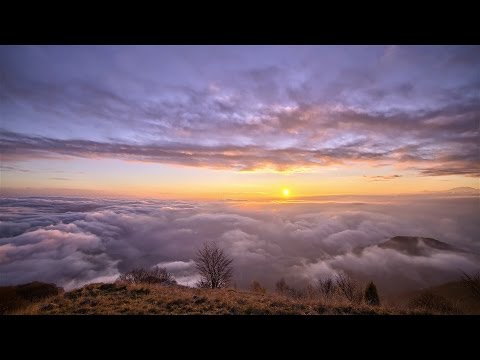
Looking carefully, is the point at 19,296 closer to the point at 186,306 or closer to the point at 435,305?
the point at 186,306

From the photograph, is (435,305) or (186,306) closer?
(186,306)

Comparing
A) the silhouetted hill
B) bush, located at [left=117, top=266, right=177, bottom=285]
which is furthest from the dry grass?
bush, located at [left=117, top=266, right=177, bottom=285]

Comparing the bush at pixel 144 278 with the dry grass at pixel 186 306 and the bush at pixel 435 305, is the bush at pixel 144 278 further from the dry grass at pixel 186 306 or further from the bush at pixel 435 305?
the bush at pixel 435 305

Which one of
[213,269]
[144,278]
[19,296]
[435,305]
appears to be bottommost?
[19,296]

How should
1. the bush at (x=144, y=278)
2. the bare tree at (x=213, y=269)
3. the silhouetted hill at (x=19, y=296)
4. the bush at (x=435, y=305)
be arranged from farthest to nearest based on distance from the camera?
the bare tree at (x=213, y=269) < the bush at (x=144, y=278) < the silhouetted hill at (x=19, y=296) < the bush at (x=435, y=305)

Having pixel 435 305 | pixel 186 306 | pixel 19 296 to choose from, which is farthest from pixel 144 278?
pixel 435 305

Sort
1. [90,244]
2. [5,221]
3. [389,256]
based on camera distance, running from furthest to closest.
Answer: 1. [389,256]
2. [90,244]
3. [5,221]

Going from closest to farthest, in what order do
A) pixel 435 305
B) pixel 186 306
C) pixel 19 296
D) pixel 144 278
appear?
pixel 186 306 → pixel 435 305 → pixel 19 296 → pixel 144 278

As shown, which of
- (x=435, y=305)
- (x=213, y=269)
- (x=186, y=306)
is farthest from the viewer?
(x=213, y=269)

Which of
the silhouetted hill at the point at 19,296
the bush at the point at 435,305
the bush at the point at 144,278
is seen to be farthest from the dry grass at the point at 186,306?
the bush at the point at 144,278
